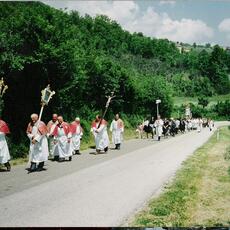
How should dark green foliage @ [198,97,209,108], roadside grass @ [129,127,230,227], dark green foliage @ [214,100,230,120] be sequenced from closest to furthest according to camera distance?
roadside grass @ [129,127,230,227]
dark green foliage @ [198,97,209,108]
dark green foliage @ [214,100,230,120]

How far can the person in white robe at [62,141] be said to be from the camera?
20.1m

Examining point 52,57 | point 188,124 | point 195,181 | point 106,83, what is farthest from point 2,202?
point 188,124

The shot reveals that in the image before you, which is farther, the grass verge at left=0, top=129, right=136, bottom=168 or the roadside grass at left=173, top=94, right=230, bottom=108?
the roadside grass at left=173, top=94, right=230, bottom=108

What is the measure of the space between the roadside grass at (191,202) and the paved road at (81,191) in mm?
404

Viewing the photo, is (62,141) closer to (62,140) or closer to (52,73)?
(62,140)

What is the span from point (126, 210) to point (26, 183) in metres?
4.65

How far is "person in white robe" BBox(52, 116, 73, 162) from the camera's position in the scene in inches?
791

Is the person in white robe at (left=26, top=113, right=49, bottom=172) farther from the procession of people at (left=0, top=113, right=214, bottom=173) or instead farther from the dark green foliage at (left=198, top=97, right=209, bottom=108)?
the dark green foliage at (left=198, top=97, right=209, bottom=108)

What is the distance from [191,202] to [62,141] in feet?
32.8

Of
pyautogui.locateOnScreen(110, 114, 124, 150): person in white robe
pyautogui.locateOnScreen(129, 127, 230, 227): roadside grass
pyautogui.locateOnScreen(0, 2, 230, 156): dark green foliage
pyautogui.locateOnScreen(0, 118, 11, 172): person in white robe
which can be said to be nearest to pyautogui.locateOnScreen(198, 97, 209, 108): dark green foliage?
pyautogui.locateOnScreen(0, 2, 230, 156): dark green foliage

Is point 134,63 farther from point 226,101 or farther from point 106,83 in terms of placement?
point 106,83

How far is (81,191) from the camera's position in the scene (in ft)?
40.4

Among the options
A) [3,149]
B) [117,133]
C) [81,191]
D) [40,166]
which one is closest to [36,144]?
[40,166]

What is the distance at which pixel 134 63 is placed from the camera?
11219cm
